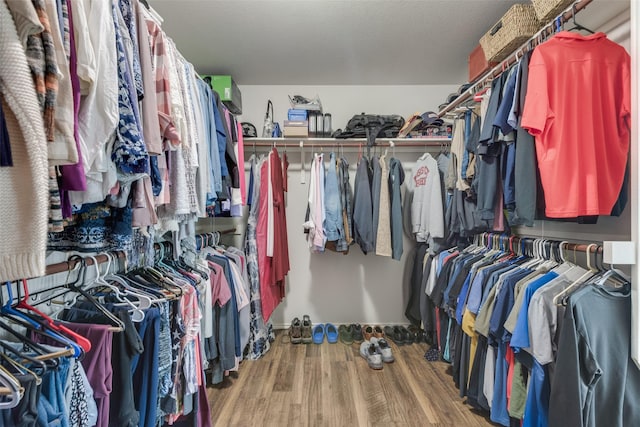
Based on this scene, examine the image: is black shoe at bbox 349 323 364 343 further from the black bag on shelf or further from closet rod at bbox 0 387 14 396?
closet rod at bbox 0 387 14 396

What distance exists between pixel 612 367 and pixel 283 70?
276cm

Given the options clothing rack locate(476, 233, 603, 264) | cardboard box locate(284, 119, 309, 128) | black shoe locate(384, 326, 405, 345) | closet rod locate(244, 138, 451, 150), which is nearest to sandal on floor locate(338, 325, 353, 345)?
black shoe locate(384, 326, 405, 345)

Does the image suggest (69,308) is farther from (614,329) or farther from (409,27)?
(409,27)

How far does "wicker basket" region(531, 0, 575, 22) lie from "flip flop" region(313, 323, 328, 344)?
2.60 m

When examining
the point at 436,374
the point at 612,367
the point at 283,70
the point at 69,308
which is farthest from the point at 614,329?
the point at 283,70

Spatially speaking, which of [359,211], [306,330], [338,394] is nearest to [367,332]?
[306,330]

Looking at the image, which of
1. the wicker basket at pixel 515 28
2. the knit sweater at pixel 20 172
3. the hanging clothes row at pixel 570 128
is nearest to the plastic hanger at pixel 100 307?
the knit sweater at pixel 20 172

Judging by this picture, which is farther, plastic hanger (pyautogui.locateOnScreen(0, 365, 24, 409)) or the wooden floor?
the wooden floor

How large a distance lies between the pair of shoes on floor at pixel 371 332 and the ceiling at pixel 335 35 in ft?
7.66

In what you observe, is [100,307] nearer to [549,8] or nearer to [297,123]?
[297,123]

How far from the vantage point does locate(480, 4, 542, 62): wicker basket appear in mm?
1585

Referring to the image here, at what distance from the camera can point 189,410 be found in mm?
1391

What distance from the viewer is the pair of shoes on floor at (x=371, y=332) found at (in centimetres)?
268

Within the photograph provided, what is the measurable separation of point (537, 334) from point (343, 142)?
78.0 inches
